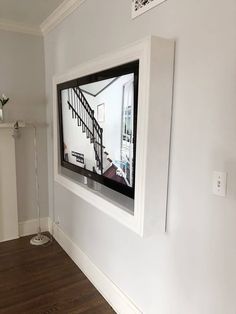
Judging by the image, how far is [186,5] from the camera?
128cm

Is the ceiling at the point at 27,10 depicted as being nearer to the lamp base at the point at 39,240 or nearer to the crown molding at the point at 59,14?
the crown molding at the point at 59,14

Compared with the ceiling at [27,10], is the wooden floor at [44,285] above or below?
below

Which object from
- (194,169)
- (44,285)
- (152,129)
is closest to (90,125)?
(152,129)

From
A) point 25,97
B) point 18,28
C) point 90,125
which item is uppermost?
point 18,28

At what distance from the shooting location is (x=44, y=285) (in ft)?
7.55

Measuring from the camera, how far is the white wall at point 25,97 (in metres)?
2.96

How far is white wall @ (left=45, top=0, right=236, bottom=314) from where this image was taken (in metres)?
1.13

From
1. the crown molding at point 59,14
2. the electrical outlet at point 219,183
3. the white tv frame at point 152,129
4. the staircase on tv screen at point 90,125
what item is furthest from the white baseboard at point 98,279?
the crown molding at point 59,14

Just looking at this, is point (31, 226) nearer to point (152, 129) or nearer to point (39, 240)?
point (39, 240)

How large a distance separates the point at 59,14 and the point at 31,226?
7.97 feet

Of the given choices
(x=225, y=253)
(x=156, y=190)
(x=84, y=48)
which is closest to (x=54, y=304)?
(x=156, y=190)

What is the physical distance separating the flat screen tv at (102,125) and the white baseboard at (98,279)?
0.82 meters

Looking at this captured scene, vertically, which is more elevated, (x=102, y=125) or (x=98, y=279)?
(x=102, y=125)

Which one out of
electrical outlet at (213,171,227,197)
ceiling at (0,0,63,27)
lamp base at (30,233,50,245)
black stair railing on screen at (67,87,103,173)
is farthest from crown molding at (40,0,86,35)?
lamp base at (30,233,50,245)
